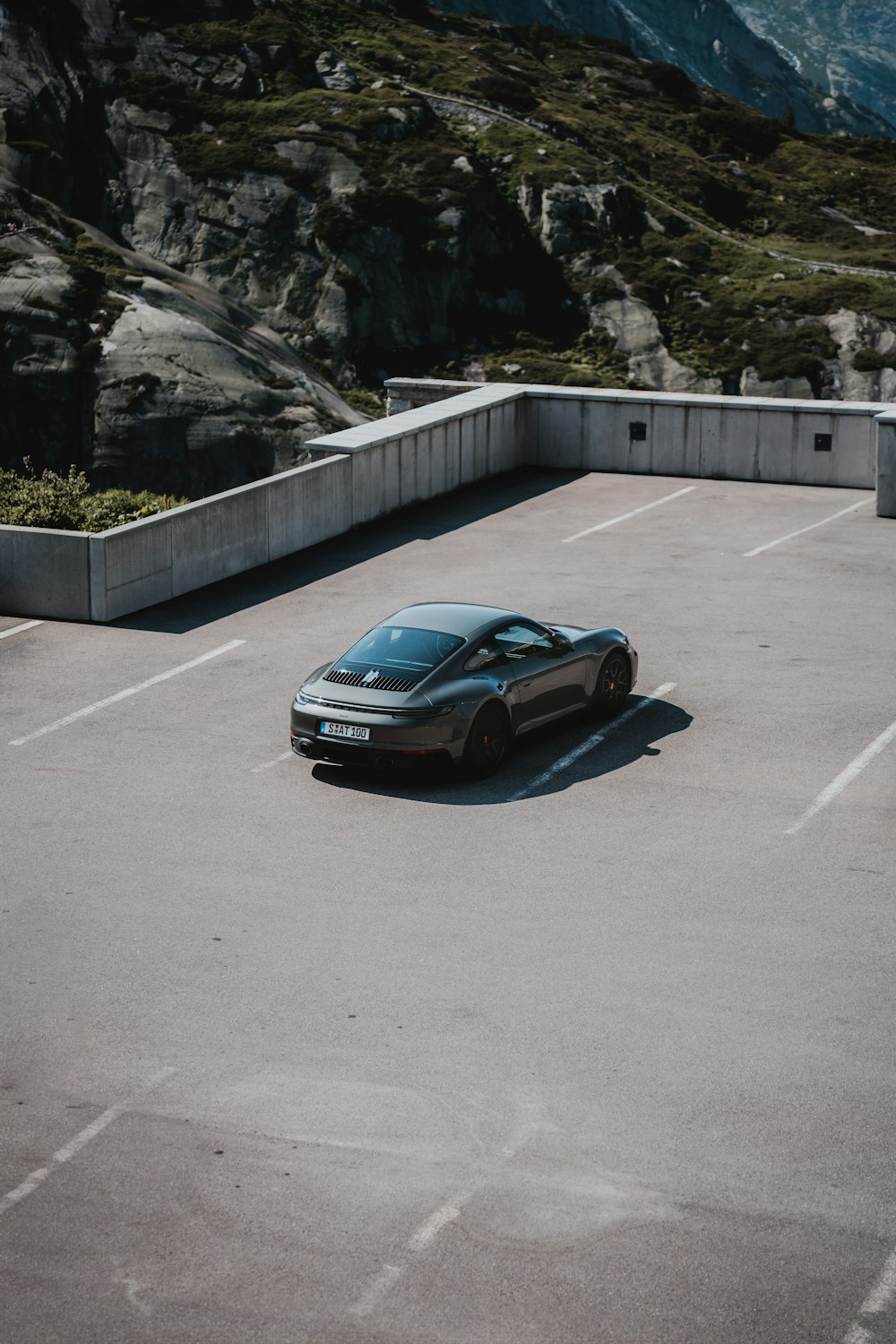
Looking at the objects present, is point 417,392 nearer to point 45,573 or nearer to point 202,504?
point 202,504

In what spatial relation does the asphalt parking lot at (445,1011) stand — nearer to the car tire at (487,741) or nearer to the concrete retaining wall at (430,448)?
the car tire at (487,741)

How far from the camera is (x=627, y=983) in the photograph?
1050cm

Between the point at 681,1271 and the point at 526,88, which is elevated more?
the point at 526,88

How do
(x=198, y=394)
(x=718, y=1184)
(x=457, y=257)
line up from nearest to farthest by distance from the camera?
(x=718, y=1184), (x=198, y=394), (x=457, y=257)

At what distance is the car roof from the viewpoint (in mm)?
14945

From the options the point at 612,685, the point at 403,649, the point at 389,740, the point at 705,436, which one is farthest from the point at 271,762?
the point at 705,436

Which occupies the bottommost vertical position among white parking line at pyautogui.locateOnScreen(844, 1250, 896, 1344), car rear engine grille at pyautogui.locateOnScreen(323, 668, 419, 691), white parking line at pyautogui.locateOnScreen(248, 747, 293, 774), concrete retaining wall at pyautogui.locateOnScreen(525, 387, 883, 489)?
white parking line at pyautogui.locateOnScreen(844, 1250, 896, 1344)

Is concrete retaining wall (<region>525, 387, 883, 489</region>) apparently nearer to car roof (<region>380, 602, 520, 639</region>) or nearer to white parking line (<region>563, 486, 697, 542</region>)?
white parking line (<region>563, 486, 697, 542</region>)

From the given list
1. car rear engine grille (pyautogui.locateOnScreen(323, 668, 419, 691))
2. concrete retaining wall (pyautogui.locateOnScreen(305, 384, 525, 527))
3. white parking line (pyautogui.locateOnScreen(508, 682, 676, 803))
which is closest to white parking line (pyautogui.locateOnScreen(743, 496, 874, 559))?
concrete retaining wall (pyautogui.locateOnScreen(305, 384, 525, 527))

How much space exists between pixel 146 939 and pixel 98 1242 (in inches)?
145

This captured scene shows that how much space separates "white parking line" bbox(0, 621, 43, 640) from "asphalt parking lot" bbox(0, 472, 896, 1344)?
0.41m

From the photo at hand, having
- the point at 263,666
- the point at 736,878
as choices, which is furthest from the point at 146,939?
the point at 263,666

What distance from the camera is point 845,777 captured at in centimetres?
1452

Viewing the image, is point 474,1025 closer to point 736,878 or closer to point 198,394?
point 736,878
